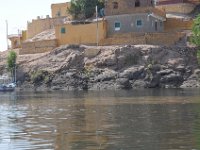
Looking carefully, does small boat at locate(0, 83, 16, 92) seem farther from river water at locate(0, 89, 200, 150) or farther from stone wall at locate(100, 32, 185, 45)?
river water at locate(0, 89, 200, 150)

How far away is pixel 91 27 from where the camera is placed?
8412cm

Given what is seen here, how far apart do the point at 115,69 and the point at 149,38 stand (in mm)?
7083

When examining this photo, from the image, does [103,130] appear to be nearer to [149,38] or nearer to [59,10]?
[149,38]

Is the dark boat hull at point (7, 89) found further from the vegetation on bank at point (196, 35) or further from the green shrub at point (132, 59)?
the vegetation on bank at point (196, 35)

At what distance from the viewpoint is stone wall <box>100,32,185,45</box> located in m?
78.8

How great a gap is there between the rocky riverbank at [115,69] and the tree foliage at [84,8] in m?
9.39

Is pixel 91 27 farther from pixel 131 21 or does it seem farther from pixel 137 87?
pixel 137 87

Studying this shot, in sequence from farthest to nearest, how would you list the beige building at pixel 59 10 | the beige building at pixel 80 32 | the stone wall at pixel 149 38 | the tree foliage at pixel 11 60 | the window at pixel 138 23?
the beige building at pixel 59 10 < the tree foliage at pixel 11 60 < the beige building at pixel 80 32 < the window at pixel 138 23 < the stone wall at pixel 149 38

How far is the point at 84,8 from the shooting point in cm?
9050

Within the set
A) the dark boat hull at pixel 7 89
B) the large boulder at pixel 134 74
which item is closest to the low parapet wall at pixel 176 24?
the large boulder at pixel 134 74

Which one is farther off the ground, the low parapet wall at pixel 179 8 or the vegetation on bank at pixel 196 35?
the low parapet wall at pixel 179 8

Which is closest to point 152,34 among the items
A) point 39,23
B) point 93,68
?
point 93,68

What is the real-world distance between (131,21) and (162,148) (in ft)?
209

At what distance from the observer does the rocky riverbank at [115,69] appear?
73062mm
